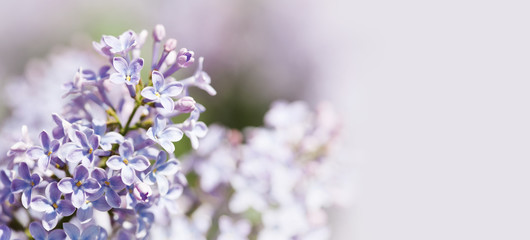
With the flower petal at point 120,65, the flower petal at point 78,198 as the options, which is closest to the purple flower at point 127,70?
the flower petal at point 120,65

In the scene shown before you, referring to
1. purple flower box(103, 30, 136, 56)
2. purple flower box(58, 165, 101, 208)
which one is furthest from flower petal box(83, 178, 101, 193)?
purple flower box(103, 30, 136, 56)

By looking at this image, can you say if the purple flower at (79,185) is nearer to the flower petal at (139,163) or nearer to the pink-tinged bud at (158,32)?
the flower petal at (139,163)

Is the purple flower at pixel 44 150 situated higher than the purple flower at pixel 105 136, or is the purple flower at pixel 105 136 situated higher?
the purple flower at pixel 105 136

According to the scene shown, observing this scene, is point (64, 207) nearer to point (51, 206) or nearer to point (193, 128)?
point (51, 206)

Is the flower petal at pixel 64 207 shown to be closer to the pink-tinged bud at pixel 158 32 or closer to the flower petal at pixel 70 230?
the flower petal at pixel 70 230

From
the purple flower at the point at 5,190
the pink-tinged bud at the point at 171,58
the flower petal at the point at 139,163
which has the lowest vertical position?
the flower petal at the point at 139,163

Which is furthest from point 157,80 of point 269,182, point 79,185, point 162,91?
point 269,182

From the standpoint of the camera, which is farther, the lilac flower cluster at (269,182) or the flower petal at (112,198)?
the lilac flower cluster at (269,182)

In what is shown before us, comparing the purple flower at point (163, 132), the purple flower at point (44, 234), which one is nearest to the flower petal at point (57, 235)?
the purple flower at point (44, 234)

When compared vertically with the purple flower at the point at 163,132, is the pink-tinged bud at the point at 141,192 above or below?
below
